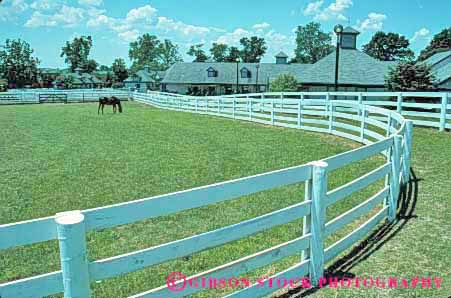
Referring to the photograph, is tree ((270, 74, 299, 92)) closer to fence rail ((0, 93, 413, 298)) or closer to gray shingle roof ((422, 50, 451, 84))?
gray shingle roof ((422, 50, 451, 84))

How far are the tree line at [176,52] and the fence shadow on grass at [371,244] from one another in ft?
242

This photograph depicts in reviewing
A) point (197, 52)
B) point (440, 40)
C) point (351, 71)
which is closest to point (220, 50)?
point (197, 52)

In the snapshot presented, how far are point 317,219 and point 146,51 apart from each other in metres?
116

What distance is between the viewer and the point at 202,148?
10.3 meters

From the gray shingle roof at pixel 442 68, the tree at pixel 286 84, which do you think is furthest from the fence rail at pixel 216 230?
the tree at pixel 286 84

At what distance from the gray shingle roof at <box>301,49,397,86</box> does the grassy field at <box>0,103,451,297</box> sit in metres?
21.9

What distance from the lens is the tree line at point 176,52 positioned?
71062 mm

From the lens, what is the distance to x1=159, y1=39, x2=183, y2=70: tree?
113 metres

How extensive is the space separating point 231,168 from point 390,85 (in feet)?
72.1

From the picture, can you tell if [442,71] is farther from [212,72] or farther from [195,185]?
[212,72]

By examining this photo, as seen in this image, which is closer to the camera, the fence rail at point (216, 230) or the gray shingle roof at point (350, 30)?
the fence rail at point (216, 230)

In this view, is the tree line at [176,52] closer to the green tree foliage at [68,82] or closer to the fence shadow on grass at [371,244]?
the green tree foliage at [68,82]

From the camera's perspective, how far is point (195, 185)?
6648 mm

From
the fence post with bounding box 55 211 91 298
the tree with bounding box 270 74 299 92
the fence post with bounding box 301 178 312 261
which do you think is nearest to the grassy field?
the fence post with bounding box 301 178 312 261
